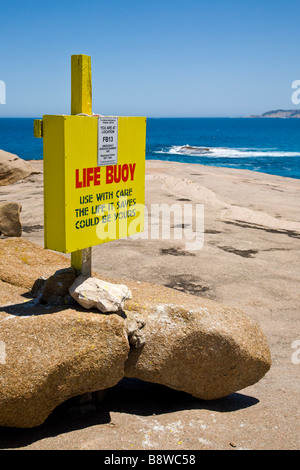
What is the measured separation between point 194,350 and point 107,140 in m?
2.18

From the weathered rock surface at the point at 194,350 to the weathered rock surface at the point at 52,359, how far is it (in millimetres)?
317

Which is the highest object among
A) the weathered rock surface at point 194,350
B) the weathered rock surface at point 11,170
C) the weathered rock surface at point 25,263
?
the weathered rock surface at point 11,170

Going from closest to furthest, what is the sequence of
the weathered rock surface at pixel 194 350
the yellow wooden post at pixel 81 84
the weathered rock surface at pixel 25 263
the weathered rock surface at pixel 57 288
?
the yellow wooden post at pixel 81 84, the weathered rock surface at pixel 194 350, the weathered rock surface at pixel 57 288, the weathered rock surface at pixel 25 263

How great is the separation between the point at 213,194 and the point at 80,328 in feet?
47.0

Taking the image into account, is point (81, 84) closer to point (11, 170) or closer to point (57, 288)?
point (57, 288)

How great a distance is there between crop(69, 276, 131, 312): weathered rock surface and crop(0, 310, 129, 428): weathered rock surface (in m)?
0.10

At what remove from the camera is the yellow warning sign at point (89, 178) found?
4027 millimetres

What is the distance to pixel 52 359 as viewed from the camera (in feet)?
12.7

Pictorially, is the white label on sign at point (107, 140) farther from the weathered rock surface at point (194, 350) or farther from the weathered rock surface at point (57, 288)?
the weathered rock surface at point (194, 350)

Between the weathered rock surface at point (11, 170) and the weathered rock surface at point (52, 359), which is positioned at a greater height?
the weathered rock surface at point (11, 170)

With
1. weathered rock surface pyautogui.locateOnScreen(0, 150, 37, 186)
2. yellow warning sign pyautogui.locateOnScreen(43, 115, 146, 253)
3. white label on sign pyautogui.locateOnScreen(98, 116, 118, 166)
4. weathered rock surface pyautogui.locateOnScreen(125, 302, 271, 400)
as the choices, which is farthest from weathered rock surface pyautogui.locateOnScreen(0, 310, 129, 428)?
weathered rock surface pyautogui.locateOnScreen(0, 150, 37, 186)

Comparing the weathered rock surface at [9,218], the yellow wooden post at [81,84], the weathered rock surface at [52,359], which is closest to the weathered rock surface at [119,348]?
the weathered rock surface at [52,359]

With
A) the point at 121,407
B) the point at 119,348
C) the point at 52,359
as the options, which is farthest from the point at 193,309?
the point at 52,359
